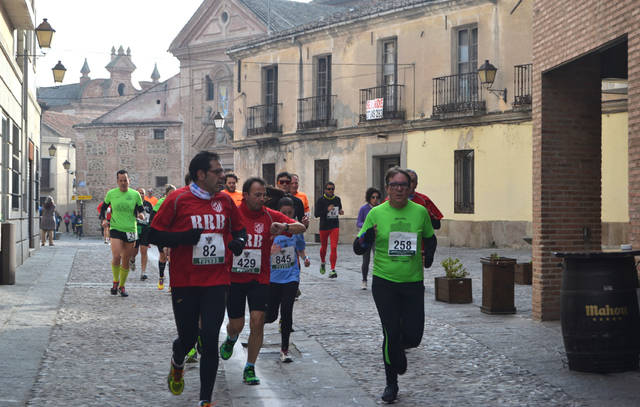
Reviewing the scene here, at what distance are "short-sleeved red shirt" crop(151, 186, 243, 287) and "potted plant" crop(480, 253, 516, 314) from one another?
17.3 ft

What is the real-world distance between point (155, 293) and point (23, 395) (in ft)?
23.2

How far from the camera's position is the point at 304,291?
43.5 feet

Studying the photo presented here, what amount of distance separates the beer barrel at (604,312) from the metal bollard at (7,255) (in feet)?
31.6

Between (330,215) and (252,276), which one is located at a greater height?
(330,215)

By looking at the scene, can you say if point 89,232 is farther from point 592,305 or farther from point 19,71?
point 592,305

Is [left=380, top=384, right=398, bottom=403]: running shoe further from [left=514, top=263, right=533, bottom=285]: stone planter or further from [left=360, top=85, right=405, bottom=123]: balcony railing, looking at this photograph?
[left=360, top=85, right=405, bottom=123]: balcony railing

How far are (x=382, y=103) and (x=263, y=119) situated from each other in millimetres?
7452

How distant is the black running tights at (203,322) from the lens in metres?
5.50

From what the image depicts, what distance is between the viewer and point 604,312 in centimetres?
661

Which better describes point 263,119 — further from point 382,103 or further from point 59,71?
point 59,71

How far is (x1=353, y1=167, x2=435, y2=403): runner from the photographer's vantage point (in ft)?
20.4

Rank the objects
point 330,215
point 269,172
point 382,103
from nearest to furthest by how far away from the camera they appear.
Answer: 1. point 330,215
2. point 382,103
3. point 269,172

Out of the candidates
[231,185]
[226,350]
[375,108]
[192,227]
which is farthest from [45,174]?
[192,227]

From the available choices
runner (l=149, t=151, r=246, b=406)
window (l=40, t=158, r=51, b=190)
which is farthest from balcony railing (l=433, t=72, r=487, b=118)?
window (l=40, t=158, r=51, b=190)
